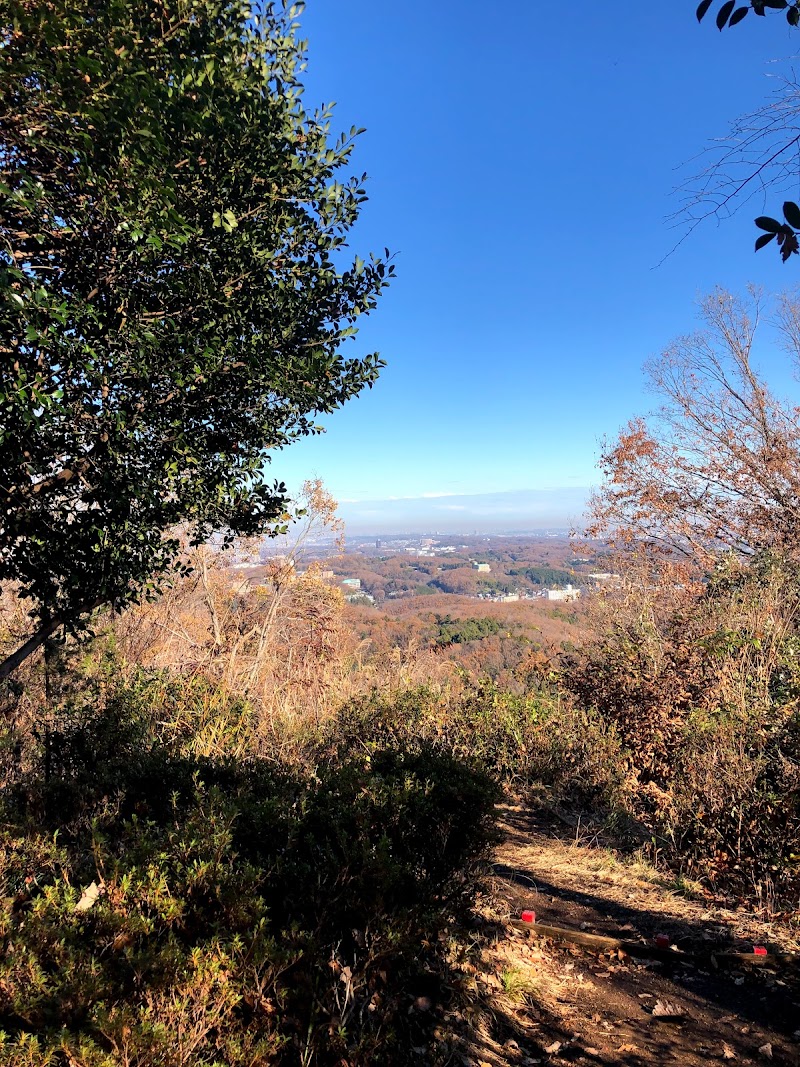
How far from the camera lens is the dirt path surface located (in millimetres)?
2627

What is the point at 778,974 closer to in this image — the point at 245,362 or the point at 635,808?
the point at 635,808

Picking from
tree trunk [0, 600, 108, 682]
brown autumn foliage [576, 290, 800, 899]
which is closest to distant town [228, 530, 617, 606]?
brown autumn foliage [576, 290, 800, 899]

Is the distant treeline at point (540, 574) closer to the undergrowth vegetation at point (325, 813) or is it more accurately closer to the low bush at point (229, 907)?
the undergrowth vegetation at point (325, 813)

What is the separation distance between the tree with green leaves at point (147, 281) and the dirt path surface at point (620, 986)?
127 inches

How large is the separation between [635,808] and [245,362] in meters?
5.47

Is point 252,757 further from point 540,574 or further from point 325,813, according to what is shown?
point 540,574

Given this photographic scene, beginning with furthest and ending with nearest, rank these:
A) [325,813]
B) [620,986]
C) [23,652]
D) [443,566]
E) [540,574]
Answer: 1. [443,566]
2. [540,574]
3. [23,652]
4. [620,986]
5. [325,813]

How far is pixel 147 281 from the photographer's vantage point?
3471mm

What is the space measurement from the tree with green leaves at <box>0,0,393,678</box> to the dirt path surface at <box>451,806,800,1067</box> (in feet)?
10.6

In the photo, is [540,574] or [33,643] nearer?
[33,643]

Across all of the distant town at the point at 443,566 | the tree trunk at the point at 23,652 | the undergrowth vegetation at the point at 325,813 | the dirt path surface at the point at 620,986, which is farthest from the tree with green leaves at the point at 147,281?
the distant town at the point at 443,566

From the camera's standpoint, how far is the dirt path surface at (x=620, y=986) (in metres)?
2.63

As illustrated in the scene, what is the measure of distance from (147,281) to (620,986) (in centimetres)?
514

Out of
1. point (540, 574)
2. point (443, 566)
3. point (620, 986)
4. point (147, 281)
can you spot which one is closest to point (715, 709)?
point (620, 986)
